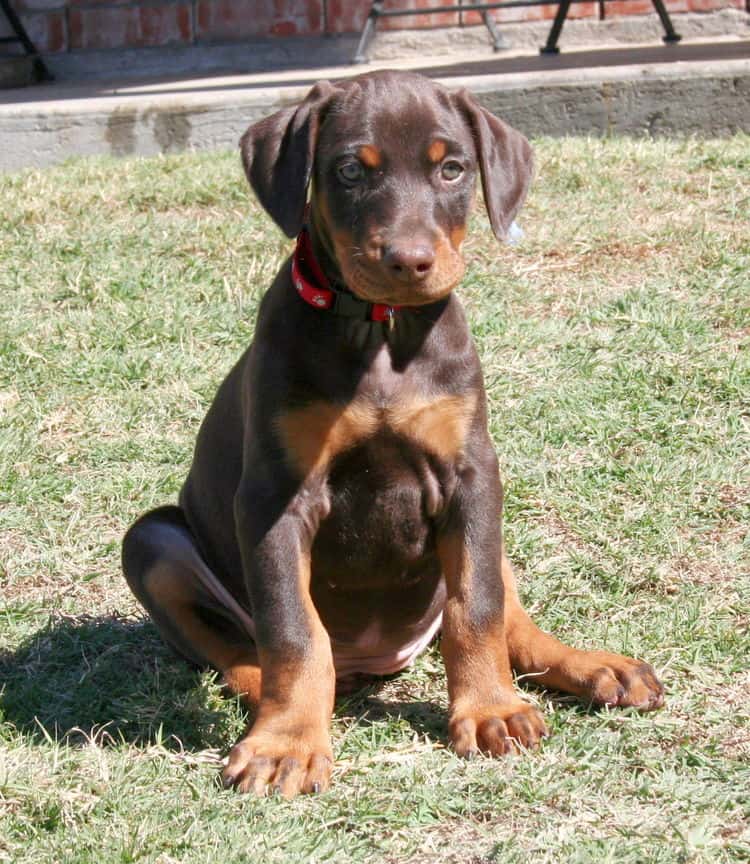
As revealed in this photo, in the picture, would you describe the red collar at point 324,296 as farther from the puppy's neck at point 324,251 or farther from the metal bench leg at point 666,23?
the metal bench leg at point 666,23

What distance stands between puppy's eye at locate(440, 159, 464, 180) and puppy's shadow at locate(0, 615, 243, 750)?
1.52m

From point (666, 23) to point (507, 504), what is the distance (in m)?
7.36

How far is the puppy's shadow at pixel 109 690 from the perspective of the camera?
12.3ft

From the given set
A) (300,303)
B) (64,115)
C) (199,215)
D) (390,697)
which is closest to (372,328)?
(300,303)

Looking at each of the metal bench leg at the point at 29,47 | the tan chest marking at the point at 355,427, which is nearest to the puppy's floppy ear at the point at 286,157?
the tan chest marking at the point at 355,427

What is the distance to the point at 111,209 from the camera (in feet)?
26.2

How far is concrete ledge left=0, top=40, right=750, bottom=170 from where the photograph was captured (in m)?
8.82

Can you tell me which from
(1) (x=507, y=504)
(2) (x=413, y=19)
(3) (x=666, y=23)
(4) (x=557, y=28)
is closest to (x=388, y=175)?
(1) (x=507, y=504)

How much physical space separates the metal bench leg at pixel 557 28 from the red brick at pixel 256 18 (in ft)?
7.96

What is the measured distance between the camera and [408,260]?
3307 millimetres

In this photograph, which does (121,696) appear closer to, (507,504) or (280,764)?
(280,764)

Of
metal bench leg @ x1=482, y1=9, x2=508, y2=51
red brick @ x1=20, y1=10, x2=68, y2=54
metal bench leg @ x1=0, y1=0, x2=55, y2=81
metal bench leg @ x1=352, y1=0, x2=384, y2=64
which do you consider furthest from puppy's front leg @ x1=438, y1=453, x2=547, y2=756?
red brick @ x1=20, y1=10, x2=68, y2=54

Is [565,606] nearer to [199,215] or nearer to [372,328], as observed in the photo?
[372,328]

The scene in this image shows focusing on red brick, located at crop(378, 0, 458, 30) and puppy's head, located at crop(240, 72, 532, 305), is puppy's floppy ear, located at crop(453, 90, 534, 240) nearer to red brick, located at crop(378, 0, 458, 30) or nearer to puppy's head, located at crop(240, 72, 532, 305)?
puppy's head, located at crop(240, 72, 532, 305)
